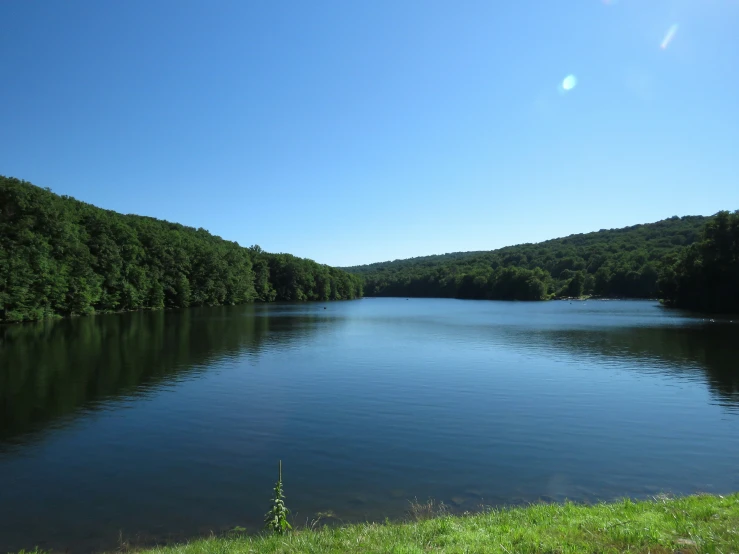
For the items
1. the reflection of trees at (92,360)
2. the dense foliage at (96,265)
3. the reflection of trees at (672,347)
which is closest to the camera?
the reflection of trees at (92,360)

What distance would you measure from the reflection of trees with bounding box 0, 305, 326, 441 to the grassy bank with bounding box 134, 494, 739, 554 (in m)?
12.0

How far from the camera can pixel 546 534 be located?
661 cm

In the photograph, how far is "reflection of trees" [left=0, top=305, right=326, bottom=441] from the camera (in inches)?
714

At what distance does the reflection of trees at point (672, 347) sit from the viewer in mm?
25547

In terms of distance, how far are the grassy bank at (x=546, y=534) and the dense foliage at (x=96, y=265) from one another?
5440 cm

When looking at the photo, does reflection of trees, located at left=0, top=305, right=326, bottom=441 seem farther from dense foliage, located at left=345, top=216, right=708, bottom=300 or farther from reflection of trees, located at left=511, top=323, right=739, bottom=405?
dense foliage, located at left=345, top=216, right=708, bottom=300

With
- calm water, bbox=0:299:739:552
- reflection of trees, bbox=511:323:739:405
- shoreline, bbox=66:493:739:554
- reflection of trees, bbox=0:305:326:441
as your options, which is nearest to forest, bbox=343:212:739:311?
reflection of trees, bbox=511:323:739:405

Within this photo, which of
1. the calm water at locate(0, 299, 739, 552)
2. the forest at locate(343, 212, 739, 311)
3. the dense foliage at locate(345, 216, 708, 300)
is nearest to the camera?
the calm water at locate(0, 299, 739, 552)

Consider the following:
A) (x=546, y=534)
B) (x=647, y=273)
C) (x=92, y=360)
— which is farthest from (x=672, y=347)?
(x=647, y=273)

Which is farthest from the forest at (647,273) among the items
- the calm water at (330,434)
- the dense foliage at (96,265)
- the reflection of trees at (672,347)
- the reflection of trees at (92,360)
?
the dense foliage at (96,265)

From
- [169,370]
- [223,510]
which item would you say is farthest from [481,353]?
[223,510]

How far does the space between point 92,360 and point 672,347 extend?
39782mm

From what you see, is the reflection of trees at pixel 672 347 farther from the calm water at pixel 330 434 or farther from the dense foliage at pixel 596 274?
the dense foliage at pixel 596 274

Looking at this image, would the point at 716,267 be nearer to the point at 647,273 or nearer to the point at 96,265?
the point at 647,273
